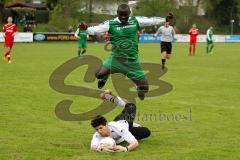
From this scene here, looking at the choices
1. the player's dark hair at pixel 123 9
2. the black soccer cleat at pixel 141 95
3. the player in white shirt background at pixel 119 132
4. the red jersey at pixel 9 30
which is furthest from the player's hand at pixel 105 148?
the red jersey at pixel 9 30

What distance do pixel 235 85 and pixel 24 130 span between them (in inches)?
380

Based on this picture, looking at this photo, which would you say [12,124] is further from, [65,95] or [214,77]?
[214,77]

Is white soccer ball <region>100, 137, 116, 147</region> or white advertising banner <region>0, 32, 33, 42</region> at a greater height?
white soccer ball <region>100, 137, 116, 147</region>

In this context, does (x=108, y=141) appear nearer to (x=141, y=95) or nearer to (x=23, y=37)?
(x=141, y=95)

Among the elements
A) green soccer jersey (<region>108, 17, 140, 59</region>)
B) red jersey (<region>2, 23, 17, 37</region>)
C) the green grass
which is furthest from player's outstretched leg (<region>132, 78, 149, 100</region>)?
red jersey (<region>2, 23, 17, 37</region>)

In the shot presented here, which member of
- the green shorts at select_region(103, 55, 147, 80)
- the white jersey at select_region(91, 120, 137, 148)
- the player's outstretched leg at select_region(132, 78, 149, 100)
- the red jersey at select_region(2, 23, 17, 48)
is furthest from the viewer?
the red jersey at select_region(2, 23, 17, 48)

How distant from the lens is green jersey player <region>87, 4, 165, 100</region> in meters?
11.6

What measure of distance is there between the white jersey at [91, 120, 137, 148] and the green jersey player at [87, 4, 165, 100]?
3.19m

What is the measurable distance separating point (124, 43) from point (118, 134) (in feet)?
12.1

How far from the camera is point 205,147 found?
8797 millimetres

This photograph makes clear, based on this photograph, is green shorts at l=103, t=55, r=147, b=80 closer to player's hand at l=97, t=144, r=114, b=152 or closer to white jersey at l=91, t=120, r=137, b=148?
white jersey at l=91, t=120, r=137, b=148

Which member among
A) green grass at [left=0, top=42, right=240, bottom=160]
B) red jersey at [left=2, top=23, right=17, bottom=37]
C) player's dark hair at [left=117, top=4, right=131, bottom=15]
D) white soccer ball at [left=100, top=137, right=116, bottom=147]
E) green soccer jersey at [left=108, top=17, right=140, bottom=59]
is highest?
player's dark hair at [left=117, top=4, right=131, bottom=15]

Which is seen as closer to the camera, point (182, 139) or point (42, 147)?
point (42, 147)

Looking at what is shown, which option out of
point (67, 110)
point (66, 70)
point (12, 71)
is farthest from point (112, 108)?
point (12, 71)
